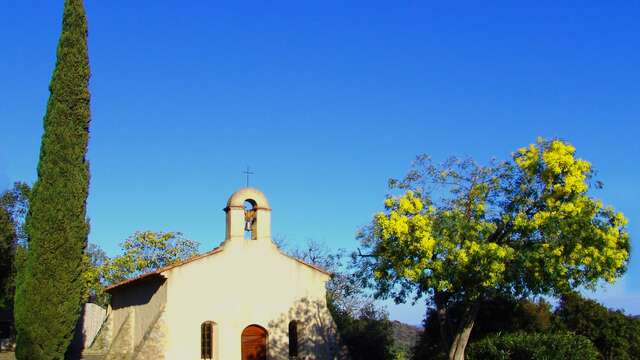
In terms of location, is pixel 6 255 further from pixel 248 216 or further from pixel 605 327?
pixel 605 327

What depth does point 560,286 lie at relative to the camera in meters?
22.3

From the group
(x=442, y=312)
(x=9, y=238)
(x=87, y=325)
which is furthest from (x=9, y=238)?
(x=442, y=312)

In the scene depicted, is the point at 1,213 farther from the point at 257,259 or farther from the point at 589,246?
the point at 589,246

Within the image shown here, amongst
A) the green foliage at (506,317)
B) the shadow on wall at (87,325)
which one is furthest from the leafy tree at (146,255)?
the green foliage at (506,317)

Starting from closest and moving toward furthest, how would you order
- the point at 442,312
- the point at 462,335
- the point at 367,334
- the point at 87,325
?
the point at 462,335, the point at 442,312, the point at 367,334, the point at 87,325

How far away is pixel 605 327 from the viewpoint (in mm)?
27203

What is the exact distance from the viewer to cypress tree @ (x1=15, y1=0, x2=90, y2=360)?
74.3 ft

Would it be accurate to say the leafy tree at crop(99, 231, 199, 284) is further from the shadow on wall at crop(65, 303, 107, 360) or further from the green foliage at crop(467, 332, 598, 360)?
the green foliage at crop(467, 332, 598, 360)

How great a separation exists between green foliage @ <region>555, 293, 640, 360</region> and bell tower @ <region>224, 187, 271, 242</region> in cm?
1318

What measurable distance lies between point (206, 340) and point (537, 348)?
42.5 feet

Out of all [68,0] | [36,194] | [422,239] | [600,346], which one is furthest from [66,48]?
[600,346]

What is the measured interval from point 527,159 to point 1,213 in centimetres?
2900

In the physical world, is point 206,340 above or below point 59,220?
below

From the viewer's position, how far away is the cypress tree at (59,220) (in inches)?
891
